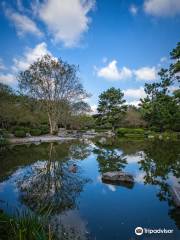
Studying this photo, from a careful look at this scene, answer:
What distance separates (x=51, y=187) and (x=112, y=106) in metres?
40.8

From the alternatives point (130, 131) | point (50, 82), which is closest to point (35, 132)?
point (50, 82)

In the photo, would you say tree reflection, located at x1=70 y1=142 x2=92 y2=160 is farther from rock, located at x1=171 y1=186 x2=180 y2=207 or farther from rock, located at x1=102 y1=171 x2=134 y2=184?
rock, located at x1=171 y1=186 x2=180 y2=207

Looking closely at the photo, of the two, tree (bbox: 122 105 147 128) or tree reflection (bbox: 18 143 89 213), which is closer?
tree reflection (bbox: 18 143 89 213)

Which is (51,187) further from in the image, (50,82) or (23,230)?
(50,82)

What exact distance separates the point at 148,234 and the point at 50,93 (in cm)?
2898

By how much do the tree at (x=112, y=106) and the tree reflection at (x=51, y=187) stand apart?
120ft

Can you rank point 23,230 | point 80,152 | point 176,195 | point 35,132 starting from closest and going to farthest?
1. point 23,230
2. point 176,195
3. point 80,152
4. point 35,132

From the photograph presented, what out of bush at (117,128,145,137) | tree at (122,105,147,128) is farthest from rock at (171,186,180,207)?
tree at (122,105,147,128)

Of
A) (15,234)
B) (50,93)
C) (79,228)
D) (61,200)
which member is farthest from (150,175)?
(50,93)

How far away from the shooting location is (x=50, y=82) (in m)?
31.1

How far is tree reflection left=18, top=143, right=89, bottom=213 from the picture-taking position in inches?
230

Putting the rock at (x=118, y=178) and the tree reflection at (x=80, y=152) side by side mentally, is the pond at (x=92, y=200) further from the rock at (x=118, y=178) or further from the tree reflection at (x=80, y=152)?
the tree reflection at (x=80, y=152)

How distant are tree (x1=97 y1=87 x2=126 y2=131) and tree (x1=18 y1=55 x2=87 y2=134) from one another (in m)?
16.0

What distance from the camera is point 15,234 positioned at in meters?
2.85
